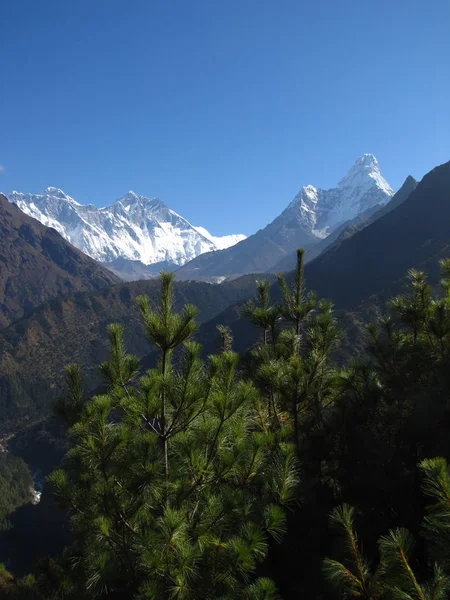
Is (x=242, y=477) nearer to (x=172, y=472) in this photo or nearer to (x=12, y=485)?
(x=172, y=472)

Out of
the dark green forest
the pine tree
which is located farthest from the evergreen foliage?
the pine tree

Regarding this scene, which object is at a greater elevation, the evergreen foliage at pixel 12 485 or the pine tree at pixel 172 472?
the pine tree at pixel 172 472

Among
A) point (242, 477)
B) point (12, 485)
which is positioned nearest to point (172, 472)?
point (242, 477)

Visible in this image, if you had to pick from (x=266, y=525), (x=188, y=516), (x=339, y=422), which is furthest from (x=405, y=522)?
(x=188, y=516)

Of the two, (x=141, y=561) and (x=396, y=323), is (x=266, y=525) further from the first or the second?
(x=396, y=323)

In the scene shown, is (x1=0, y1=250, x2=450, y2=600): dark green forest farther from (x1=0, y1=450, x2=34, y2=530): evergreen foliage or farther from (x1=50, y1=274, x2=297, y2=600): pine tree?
(x1=0, y1=450, x2=34, y2=530): evergreen foliage

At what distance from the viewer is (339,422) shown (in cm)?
892

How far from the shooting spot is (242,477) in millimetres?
6797

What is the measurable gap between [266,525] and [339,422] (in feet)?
12.6

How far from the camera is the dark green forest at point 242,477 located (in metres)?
5.44

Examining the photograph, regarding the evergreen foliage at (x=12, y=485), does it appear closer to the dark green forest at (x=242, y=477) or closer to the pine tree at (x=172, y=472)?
the dark green forest at (x=242, y=477)

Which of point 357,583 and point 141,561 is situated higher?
point 141,561

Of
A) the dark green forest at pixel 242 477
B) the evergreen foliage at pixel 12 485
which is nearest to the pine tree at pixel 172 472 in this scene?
the dark green forest at pixel 242 477

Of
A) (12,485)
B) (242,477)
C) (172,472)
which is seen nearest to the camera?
(172,472)
